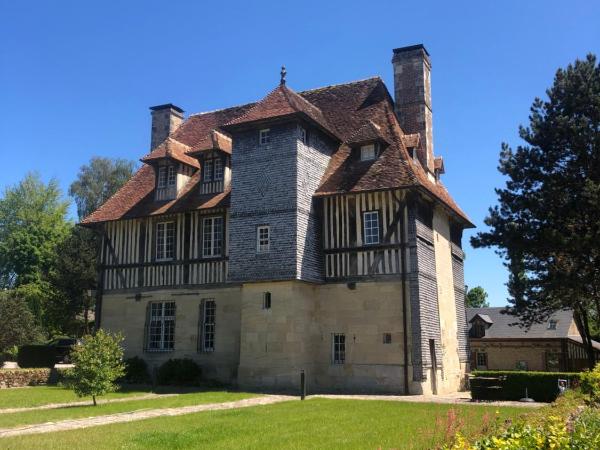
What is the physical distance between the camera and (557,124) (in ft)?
67.9

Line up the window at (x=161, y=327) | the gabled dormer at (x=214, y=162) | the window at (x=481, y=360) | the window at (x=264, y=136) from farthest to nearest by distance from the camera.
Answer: the window at (x=481, y=360) → the window at (x=161, y=327) → the gabled dormer at (x=214, y=162) → the window at (x=264, y=136)

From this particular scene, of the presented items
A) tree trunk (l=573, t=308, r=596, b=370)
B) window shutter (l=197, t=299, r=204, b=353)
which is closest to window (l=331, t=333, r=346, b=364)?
window shutter (l=197, t=299, r=204, b=353)

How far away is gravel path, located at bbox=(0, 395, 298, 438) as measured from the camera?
36.2 feet

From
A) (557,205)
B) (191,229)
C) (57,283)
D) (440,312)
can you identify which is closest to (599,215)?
(557,205)

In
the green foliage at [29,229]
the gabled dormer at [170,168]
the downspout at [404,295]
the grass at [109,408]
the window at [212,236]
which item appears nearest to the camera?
the grass at [109,408]

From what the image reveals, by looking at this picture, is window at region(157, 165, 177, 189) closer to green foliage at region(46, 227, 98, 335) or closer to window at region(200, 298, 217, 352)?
window at region(200, 298, 217, 352)

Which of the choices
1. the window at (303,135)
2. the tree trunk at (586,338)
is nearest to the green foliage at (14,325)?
the window at (303,135)

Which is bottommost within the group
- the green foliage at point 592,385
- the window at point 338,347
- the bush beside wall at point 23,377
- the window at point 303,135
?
the bush beside wall at point 23,377

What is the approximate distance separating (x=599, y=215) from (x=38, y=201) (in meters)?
44.9

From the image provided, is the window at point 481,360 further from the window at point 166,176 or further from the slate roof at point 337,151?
the window at point 166,176

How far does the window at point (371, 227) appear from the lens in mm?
19953

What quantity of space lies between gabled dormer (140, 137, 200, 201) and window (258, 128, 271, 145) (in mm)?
4381

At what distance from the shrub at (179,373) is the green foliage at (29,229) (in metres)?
22.1

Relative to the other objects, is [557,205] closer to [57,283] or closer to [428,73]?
[428,73]
